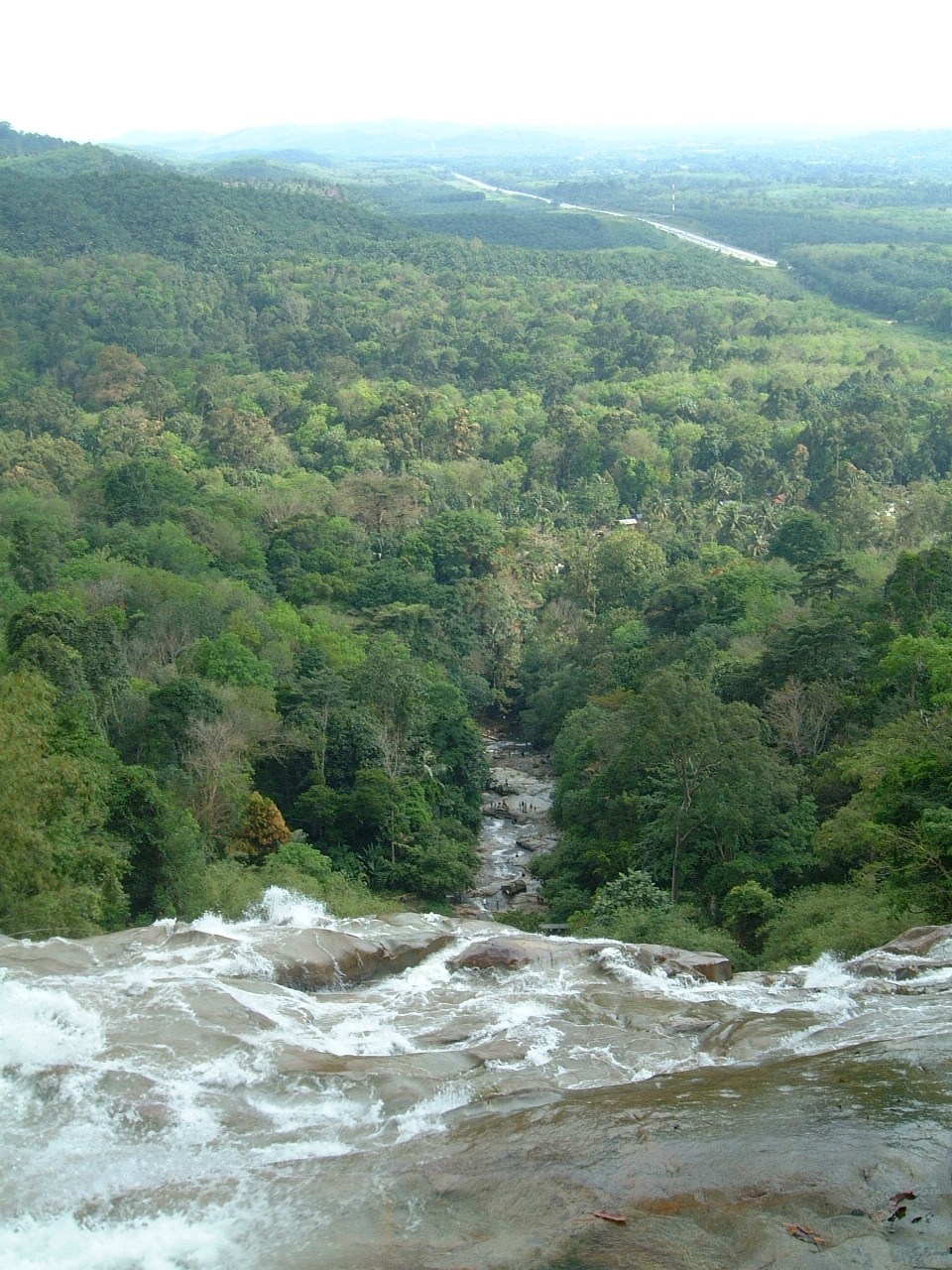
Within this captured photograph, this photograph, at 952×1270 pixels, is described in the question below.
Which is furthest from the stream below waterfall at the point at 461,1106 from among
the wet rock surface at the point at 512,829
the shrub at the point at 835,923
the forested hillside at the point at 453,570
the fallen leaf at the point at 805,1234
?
the wet rock surface at the point at 512,829

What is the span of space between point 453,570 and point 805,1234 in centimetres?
4830

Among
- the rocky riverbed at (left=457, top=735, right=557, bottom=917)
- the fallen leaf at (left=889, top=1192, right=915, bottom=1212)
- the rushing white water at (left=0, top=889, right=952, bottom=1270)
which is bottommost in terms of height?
the rocky riverbed at (left=457, top=735, right=557, bottom=917)

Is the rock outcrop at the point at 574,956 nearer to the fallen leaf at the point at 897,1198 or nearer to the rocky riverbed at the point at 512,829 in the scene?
the fallen leaf at the point at 897,1198

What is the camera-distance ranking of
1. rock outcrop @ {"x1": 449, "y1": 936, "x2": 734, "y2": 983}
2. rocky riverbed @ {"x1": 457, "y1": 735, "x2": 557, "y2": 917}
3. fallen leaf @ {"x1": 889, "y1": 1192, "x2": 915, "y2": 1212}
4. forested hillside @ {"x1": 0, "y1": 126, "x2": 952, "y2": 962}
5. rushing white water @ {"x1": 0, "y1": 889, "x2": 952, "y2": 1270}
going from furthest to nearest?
1. rocky riverbed @ {"x1": 457, "y1": 735, "x2": 557, "y2": 917}
2. forested hillside @ {"x1": 0, "y1": 126, "x2": 952, "y2": 962}
3. rock outcrop @ {"x1": 449, "y1": 936, "x2": 734, "y2": 983}
4. rushing white water @ {"x1": 0, "y1": 889, "x2": 952, "y2": 1270}
5. fallen leaf @ {"x1": 889, "y1": 1192, "x2": 915, "y2": 1212}

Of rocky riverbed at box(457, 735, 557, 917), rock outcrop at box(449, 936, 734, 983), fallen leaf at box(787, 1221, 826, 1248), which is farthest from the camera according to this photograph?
rocky riverbed at box(457, 735, 557, 917)

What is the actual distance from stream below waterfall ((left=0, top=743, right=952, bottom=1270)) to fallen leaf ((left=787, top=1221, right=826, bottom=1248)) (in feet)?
0.08

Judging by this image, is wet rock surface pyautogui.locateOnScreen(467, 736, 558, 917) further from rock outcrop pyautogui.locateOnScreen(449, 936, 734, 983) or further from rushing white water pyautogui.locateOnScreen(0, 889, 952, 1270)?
rushing white water pyautogui.locateOnScreen(0, 889, 952, 1270)

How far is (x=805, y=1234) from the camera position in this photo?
11.1 m

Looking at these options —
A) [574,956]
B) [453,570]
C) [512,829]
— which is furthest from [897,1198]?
[453,570]

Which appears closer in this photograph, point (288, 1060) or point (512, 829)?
point (288, 1060)

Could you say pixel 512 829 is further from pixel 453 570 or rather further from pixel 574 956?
pixel 453 570

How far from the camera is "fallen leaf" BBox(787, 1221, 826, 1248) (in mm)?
11022

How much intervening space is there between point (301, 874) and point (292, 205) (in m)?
124

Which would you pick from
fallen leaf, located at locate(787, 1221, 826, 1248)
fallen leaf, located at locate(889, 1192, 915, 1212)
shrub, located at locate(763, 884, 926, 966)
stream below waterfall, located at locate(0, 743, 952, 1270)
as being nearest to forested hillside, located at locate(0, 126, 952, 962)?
shrub, located at locate(763, 884, 926, 966)
